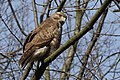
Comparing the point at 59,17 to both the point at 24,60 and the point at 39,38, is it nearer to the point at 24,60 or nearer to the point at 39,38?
the point at 39,38

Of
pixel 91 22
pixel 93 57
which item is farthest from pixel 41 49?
pixel 93 57

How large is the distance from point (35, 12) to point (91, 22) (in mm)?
2260

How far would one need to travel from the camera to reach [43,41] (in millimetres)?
4812

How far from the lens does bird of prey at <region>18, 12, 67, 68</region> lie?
181 inches

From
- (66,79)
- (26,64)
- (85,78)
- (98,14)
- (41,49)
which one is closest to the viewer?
(98,14)

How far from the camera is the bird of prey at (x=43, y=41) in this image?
15.1 ft

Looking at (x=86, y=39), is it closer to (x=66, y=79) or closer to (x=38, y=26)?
(x=66, y=79)

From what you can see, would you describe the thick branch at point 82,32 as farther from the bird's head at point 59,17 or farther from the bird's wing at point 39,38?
the bird's head at point 59,17

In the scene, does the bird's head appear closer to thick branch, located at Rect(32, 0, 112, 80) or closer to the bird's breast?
the bird's breast

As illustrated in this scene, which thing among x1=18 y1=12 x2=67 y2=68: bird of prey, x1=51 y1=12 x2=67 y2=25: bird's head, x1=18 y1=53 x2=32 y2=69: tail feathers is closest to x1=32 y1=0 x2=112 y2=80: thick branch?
x1=18 y1=53 x2=32 y2=69: tail feathers

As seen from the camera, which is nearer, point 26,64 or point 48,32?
point 26,64

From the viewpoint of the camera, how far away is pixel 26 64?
4402 mm

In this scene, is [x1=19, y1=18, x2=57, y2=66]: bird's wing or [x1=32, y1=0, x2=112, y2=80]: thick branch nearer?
[x1=32, y1=0, x2=112, y2=80]: thick branch

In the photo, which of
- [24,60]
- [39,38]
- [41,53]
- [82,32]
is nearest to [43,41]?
[39,38]
